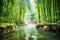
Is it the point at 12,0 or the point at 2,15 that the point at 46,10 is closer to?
the point at 12,0

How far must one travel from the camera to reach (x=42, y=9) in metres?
8.39

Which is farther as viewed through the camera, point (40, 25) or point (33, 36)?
point (40, 25)

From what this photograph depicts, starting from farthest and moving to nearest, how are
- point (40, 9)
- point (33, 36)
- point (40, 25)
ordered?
1. point (40, 9)
2. point (40, 25)
3. point (33, 36)

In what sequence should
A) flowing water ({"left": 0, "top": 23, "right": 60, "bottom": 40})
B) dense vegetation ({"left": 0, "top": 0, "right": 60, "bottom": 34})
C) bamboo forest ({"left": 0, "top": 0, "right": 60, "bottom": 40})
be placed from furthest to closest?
dense vegetation ({"left": 0, "top": 0, "right": 60, "bottom": 34}) < bamboo forest ({"left": 0, "top": 0, "right": 60, "bottom": 40}) < flowing water ({"left": 0, "top": 23, "right": 60, "bottom": 40})

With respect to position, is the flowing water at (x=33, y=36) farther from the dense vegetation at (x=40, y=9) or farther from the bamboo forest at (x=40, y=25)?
the dense vegetation at (x=40, y=9)

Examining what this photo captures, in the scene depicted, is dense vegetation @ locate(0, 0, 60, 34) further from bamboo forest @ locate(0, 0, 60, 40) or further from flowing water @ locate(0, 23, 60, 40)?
flowing water @ locate(0, 23, 60, 40)

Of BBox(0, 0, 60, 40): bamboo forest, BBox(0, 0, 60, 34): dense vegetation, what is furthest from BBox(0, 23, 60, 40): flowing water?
BBox(0, 0, 60, 34): dense vegetation

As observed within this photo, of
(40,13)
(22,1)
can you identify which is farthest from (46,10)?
(22,1)

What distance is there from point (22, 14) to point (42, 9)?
210 cm

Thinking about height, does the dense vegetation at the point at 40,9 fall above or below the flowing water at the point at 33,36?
above

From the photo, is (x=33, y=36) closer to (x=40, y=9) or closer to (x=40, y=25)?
(x=40, y=25)

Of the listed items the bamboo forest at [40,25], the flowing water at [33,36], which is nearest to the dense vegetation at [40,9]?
the bamboo forest at [40,25]

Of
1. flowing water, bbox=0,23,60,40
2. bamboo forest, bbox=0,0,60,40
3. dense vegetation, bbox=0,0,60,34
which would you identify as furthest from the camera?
dense vegetation, bbox=0,0,60,34

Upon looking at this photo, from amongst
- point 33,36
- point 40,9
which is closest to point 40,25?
point 40,9
